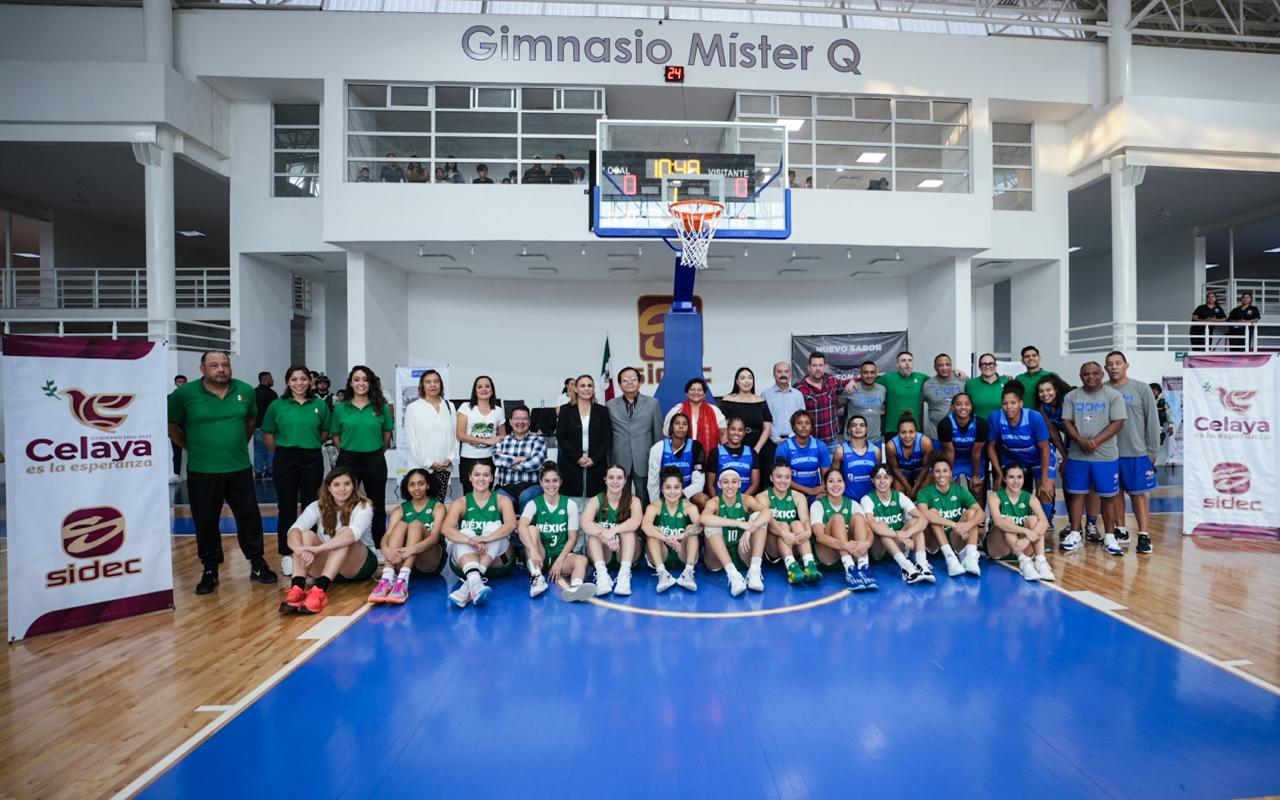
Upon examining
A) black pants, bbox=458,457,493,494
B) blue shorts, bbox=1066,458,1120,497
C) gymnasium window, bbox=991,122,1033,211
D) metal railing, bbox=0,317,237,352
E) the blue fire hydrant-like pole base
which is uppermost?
gymnasium window, bbox=991,122,1033,211

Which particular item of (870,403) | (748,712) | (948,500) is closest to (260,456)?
(870,403)

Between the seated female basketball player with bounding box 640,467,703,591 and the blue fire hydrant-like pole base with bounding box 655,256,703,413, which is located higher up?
the blue fire hydrant-like pole base with bounding box 655,256,703,413

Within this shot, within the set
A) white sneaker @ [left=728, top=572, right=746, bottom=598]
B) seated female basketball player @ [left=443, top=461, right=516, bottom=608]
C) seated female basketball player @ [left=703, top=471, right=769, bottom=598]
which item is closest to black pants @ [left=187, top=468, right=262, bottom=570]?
seated female basketball player @ [left=443, top=461, right=516, bottom=608]

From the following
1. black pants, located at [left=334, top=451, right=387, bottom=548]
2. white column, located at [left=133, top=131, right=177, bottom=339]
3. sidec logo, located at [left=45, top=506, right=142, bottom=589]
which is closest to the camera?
sidec logo, located at [left=45, top=506, right=142, bottom=589]

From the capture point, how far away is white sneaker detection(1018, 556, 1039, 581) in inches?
206

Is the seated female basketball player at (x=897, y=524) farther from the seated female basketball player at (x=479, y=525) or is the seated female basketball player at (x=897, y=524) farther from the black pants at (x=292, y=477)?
the black pants at (x=292, y=477)

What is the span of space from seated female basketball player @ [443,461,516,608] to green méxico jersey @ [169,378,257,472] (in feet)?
5.43

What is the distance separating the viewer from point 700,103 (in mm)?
12000

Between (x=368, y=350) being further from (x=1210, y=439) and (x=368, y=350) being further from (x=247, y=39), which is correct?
(x=1210, y=439)

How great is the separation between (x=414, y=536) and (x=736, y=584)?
2.43m

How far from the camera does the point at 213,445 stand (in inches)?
196

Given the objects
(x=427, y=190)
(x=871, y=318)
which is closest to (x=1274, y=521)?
(x=871, y=318)

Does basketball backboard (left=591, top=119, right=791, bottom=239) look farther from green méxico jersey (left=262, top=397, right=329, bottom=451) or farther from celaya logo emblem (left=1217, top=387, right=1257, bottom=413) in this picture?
celaya logo emblem (left=1217, top=387, right=1257, bottom=413)

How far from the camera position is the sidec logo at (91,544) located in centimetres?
427
